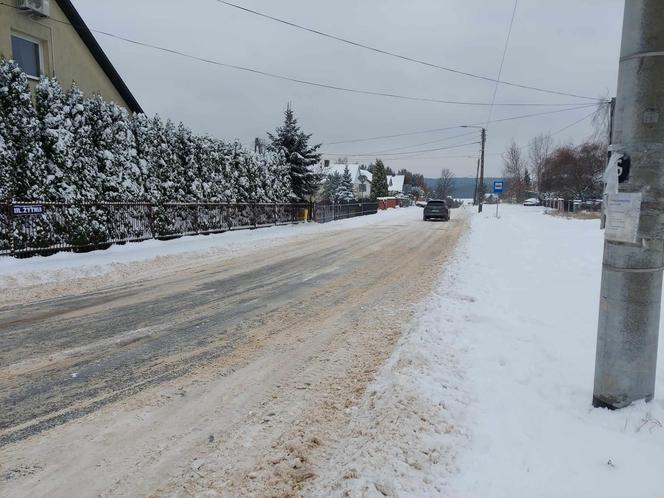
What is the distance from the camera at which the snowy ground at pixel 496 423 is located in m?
2.60

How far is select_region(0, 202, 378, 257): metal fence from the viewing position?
36.7 ft

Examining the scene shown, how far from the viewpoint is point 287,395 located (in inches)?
159

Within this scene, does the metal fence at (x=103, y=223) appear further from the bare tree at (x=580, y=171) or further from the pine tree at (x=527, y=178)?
the pine tree at (x=527, y=178)

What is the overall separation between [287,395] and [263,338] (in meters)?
1.64

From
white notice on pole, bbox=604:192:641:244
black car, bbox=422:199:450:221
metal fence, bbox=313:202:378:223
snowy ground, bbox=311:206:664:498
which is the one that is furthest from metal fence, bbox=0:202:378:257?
black car, bbox=422:199:450:221

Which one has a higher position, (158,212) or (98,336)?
(158,212)

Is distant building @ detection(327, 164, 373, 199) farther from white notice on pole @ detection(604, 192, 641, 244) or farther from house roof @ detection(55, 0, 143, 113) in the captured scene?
white notice on pole @ detection(604, 192, 641, 244)

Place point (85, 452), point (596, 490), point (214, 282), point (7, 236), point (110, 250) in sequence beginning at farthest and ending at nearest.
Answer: point (110, 250), point (7, 236), point (214, 282), point (85, 452), point (596, 490)

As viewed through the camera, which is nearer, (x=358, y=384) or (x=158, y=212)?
(x=358, y=384)

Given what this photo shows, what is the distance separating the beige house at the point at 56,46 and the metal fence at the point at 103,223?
5192 millimetres

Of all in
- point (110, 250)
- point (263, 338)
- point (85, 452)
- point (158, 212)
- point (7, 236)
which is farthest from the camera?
point (158, 212)

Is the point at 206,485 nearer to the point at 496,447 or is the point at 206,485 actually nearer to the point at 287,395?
the point at 287,395

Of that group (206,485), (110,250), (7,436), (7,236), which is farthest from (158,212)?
(206,485)

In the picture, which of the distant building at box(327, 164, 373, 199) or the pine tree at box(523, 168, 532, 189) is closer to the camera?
the distant building at box(327, 164, 373, 199)
